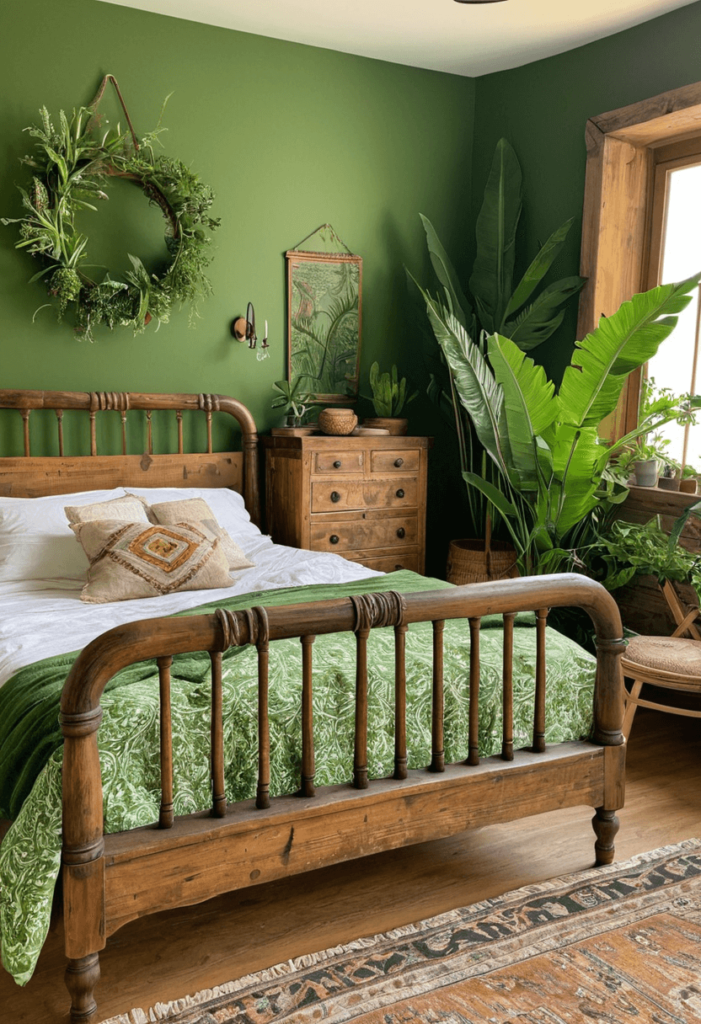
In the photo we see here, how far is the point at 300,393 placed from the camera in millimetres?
4320

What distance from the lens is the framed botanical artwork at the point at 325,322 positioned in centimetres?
436

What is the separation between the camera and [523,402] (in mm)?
3496

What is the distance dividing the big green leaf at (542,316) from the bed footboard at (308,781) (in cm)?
215

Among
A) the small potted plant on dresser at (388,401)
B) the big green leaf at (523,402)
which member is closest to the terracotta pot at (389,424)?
the small potted plant on dresser at (388,401)

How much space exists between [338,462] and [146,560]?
1303 millimetres

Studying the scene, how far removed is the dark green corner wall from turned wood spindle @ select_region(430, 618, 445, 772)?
2.42 meters

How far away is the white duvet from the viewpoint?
93.9 inches

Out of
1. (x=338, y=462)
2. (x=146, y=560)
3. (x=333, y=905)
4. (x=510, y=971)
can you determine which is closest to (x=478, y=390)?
(x=338, y=462)

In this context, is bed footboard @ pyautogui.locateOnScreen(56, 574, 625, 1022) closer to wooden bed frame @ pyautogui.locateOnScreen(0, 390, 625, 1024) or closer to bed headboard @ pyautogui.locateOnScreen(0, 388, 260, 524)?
wooden bed frame @ pyautogui.locateOnScreen(0, 390, 625, 1024)

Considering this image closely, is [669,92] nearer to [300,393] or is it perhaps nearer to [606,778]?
[300,393]

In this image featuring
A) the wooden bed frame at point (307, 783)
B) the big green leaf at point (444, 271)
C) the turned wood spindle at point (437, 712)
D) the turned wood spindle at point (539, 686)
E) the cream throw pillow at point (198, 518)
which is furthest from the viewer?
the big green leaf at point (444, 271)

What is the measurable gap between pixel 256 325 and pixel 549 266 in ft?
4.69

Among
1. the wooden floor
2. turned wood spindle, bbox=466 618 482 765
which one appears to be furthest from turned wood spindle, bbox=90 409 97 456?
turned wood spindle, bbox=466 618 482 765

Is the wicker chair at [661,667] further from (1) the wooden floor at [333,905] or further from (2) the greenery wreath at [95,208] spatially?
(2) the greenery wreath at [95,208]
